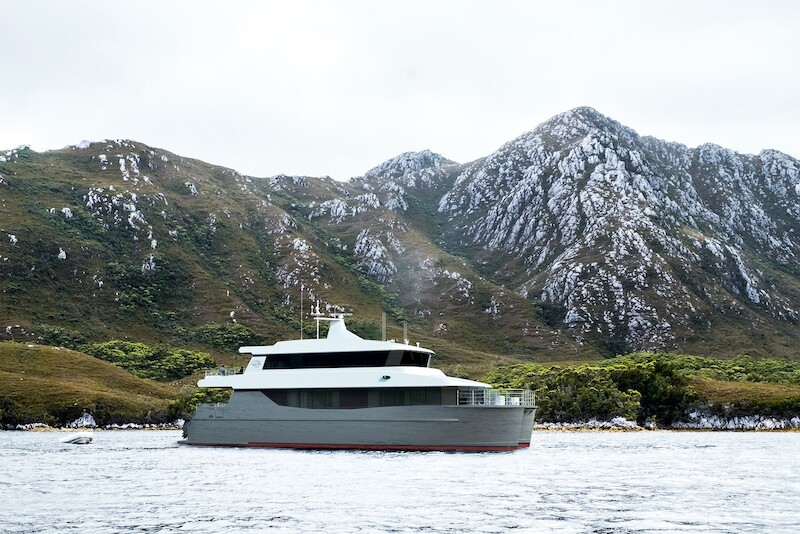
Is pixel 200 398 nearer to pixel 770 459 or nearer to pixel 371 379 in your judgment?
pixel 371 379

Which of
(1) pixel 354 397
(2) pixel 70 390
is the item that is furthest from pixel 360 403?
(2) pixel 70 390

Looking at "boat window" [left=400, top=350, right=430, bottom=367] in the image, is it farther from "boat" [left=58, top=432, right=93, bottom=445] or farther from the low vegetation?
the low vegetation

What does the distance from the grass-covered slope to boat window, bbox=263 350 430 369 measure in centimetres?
5105

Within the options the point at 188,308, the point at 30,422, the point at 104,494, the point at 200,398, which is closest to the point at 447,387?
the point at 104,494

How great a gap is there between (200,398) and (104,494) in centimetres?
6850

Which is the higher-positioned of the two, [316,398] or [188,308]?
[188,308]

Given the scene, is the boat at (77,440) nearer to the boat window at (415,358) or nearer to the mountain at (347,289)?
the boat window at (415,358)

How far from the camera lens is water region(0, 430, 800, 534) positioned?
2303 centimetres

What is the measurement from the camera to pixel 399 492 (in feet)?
96.7

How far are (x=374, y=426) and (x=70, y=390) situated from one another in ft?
220

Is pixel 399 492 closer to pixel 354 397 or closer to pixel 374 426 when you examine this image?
pixel 374 426

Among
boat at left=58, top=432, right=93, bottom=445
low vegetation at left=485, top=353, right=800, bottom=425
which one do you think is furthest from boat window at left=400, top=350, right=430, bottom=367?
low vegetation at left=485, top=353, right=800, bottom=425

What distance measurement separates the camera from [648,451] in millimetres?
54031

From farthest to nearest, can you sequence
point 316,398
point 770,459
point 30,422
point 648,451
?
point 30,422 < point 648,451 < point 316,398 < point 770,459
